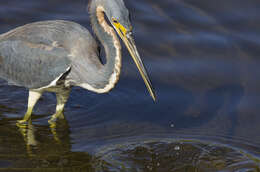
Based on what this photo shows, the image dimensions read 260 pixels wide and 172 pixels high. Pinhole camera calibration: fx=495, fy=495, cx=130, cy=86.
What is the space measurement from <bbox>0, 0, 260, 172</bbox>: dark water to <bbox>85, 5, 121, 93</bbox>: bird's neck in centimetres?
94

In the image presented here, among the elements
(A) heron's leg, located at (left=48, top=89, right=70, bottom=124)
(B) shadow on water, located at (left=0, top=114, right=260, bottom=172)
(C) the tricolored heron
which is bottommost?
(B) shadow on water, located at (left=0, top=114, right=260, bottom=172)

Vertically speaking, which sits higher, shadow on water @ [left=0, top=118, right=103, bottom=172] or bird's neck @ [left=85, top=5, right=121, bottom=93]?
bird's neck @ [left=85, top=5, right=121, bottom=93]

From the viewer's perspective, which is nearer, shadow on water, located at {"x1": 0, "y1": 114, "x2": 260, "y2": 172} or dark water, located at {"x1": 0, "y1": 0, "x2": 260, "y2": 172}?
shadow on water, located at {"x1": 0, "y1": 114, "x2": 260, "y2": 172}

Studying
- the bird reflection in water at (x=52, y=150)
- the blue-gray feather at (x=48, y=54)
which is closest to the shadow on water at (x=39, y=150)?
the bird reflection in water at (x=52, y=150)

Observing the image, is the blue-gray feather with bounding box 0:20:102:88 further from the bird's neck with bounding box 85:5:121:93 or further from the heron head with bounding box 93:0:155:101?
the heron head with bounding box 93:0:155:101

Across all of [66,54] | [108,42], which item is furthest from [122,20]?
[66,54]

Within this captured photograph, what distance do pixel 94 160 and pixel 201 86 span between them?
235 cm

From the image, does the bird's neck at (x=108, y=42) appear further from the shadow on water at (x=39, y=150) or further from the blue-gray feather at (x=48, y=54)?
the shadow on water at (x=39, y=150)

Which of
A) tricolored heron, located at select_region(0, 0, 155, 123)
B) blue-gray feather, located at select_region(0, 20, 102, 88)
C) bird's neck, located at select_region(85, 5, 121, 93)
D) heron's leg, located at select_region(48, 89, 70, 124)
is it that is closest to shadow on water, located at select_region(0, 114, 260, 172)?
heron's leg, located at select_region(48, 89, 70, 124)

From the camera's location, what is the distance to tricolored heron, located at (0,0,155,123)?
17.6 feet

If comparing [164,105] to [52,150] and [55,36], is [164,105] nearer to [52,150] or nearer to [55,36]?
[52,150]

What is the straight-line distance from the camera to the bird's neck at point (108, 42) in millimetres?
5352

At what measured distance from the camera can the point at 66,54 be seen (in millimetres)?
5605

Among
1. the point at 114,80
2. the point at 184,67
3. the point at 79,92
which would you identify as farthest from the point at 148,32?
the point at 114,80
